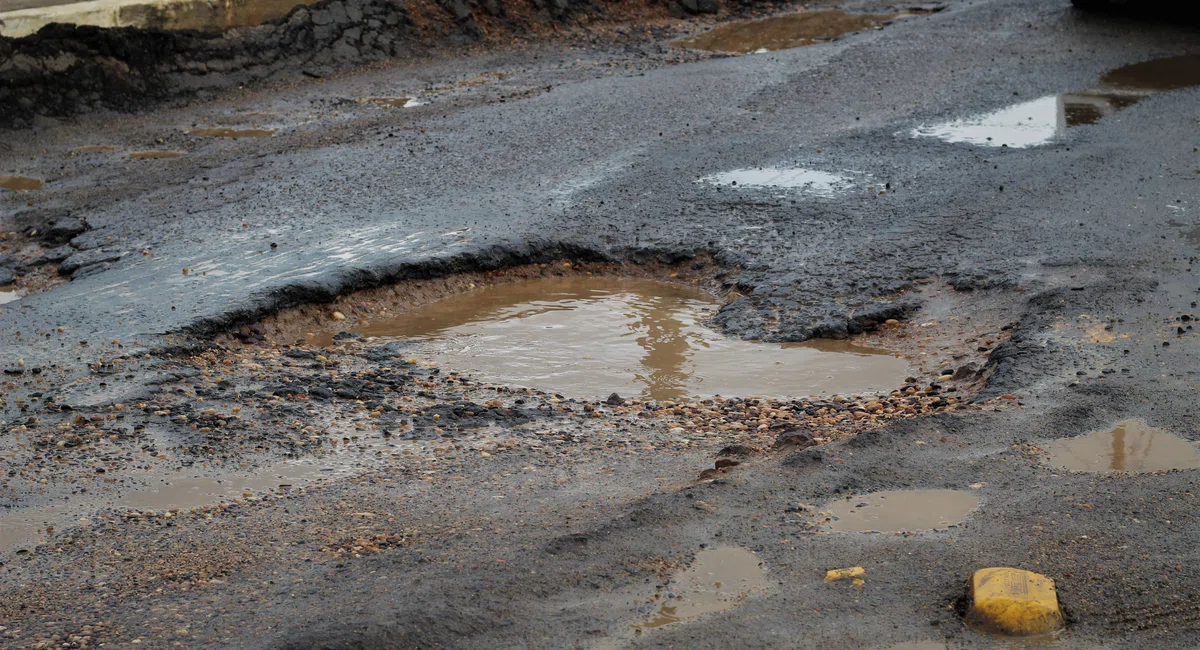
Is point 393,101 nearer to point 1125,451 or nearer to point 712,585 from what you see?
point 1125,451

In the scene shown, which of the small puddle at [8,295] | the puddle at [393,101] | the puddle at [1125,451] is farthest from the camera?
the puddle at [393,101]

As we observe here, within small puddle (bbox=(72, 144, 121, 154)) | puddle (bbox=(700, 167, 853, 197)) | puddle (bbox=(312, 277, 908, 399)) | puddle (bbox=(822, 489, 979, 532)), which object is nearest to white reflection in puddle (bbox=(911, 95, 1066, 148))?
puddle (bbox=(700, 167, 853, 197))

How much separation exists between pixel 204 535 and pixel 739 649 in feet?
7.41

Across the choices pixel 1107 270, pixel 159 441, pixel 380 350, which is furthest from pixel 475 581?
pixel 1107 270

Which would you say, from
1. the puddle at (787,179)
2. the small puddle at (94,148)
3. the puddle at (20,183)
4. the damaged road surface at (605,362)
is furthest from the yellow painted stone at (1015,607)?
the small puddle at (94,148)

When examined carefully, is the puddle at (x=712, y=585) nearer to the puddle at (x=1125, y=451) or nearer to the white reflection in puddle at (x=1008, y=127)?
the puddle at (x=1125, y=451)

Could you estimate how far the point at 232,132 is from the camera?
1134cm

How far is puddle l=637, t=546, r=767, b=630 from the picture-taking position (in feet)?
12.5

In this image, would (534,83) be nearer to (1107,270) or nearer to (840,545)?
(1107,270)

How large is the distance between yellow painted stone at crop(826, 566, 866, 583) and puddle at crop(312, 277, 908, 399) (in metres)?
2.16

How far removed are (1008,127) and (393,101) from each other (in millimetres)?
6299

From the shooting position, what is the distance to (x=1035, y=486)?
181 inches

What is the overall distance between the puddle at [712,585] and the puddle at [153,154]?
8075 millimetres

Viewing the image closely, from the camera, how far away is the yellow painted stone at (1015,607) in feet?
11.8
